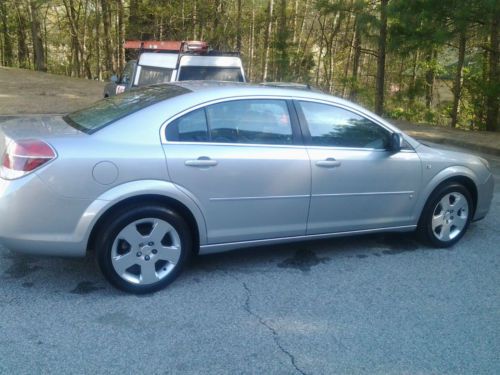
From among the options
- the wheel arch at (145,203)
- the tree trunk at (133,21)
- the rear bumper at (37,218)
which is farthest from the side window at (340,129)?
the tree trunk at (133,21)

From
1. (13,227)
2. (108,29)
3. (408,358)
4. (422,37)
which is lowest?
(408,358)

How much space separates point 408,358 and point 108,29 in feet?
80.2

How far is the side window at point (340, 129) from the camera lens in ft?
14.7

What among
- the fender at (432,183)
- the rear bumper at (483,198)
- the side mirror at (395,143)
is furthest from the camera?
the rear bumper at (483,198)

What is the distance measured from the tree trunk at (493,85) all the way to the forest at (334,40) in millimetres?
28

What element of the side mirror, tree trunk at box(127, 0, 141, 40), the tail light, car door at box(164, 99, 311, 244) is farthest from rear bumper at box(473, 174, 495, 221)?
tree trunk at box(127, 0, 141, 40)

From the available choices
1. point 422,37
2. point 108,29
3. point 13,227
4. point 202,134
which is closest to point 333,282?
point 202,134

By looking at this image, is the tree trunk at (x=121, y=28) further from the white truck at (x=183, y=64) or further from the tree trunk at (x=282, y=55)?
the white truck at (x=183, y=64)

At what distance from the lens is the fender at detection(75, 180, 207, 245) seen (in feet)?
11.9

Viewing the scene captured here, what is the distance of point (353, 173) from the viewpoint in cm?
452

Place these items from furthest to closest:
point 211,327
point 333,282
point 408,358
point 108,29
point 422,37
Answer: point 108,29 → point 422,37 → point 333,282 → point 211,327 → point 408,358

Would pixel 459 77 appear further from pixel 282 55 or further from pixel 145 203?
pixel 145 203

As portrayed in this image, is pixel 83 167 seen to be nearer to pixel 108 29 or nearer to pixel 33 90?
pixel 33 90

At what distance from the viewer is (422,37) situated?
41.2 ft
